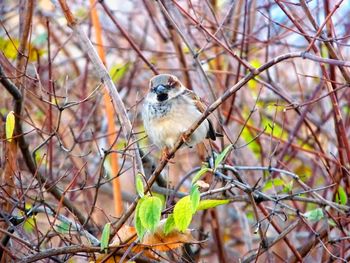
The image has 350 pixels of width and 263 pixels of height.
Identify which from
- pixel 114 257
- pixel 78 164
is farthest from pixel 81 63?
pixel 114 257

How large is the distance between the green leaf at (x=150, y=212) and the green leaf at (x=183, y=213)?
7 centimetres

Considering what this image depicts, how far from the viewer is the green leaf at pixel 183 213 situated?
7.29ft

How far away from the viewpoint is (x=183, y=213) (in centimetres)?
224

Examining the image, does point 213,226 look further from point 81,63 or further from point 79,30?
point 81,63

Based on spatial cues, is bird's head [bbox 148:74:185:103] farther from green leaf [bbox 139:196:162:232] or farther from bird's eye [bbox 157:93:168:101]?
green leaf [bbox 139:196:162:232]

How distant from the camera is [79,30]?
307 cm

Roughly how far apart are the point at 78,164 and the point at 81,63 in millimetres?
2218

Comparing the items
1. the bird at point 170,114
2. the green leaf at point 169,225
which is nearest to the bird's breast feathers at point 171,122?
the bird at point 170,114

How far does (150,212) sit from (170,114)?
1.33 meters

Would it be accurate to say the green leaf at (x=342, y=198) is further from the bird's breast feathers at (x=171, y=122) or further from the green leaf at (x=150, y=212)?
the green leaf at (x=150, y=212)

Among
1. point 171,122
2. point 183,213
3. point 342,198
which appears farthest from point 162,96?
point 183,213

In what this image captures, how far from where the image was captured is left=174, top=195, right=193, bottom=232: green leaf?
7.29ft

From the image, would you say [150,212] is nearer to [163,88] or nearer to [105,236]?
[105,236]

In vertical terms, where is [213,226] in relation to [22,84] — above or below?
below
